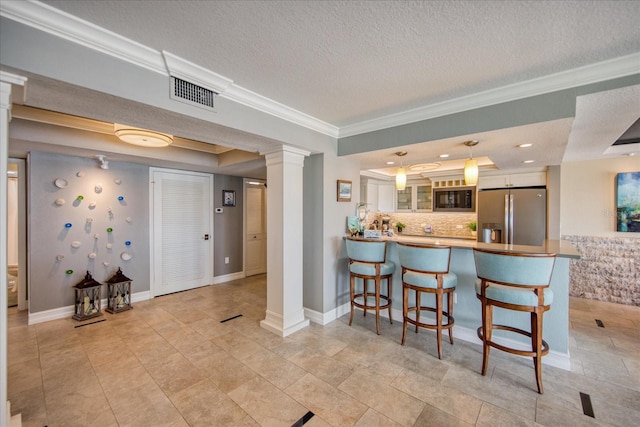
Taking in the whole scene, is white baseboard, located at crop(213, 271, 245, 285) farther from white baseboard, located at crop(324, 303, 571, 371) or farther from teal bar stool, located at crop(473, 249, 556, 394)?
teal bar stool, located at crop(473, 249, 556, 394)

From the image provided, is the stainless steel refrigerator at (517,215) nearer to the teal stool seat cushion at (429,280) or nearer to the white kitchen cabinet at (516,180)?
the white kitchen cabinet at (516,180)

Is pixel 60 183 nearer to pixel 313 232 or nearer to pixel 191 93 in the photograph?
pixel 191 93

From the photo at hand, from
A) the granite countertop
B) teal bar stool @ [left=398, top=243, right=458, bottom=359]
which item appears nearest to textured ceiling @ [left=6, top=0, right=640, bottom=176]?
the granite countertop

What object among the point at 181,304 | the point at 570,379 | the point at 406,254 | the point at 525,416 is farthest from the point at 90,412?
the point at 570,379

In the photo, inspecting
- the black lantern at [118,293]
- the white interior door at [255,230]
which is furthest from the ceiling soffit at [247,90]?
the black lantern at [118,293]

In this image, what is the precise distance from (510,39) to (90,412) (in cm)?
373

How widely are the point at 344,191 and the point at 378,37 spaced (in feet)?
6.93

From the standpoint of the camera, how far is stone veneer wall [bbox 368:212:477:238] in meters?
5.73

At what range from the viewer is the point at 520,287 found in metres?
2.10

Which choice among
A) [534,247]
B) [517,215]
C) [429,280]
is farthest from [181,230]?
[517,215]

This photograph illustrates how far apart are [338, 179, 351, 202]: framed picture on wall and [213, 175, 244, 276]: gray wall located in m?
2.89

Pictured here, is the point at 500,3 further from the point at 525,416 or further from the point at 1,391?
the point at 1,391

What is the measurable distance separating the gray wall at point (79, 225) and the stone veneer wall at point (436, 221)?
16.3 ft

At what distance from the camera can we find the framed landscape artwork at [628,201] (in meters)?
3.84
